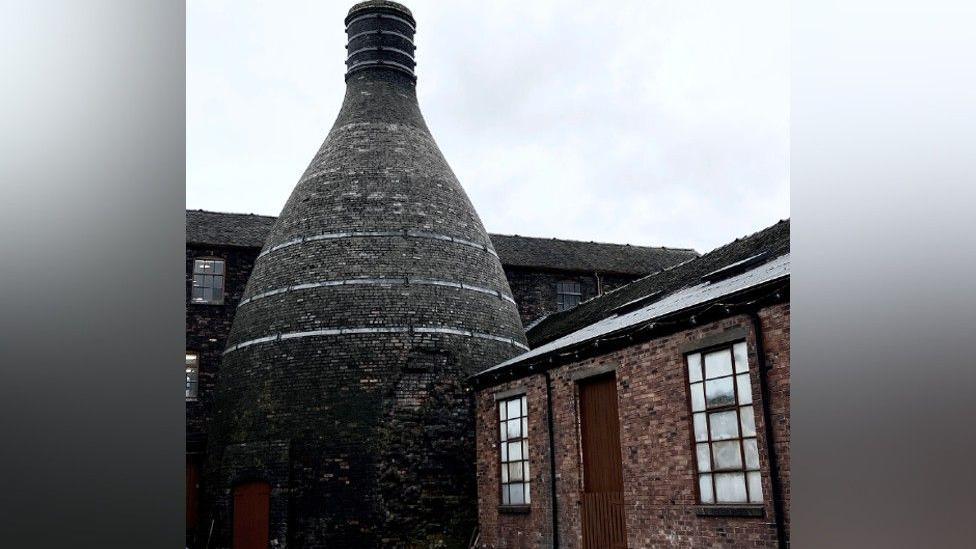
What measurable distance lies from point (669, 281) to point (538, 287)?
25.1 feet

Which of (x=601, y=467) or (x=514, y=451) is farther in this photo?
(x=514, y=451)

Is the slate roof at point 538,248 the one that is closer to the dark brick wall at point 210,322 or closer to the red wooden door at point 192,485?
the dark brick wall at point 210,322

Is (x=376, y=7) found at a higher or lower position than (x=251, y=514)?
higher

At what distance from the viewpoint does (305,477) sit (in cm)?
1648

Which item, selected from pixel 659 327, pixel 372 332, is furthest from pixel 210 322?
pixel 659 327

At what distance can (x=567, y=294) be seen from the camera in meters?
27.1

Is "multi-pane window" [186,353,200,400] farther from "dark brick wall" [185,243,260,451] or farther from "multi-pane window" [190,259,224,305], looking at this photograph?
"multi-pane window" [190,259,224,305]

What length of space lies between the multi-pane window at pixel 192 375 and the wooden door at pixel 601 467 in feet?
42.0

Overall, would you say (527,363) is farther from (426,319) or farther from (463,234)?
(463,234)

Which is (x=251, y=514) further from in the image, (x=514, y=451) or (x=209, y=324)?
(x=209, y=324)

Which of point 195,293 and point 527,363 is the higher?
point 195,293
